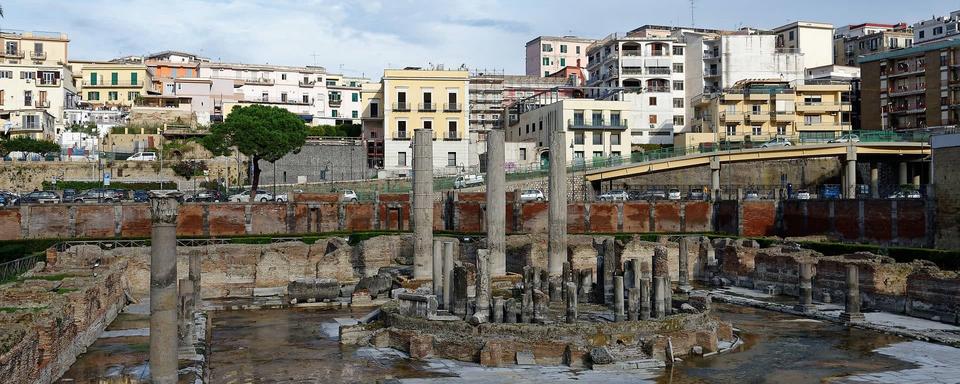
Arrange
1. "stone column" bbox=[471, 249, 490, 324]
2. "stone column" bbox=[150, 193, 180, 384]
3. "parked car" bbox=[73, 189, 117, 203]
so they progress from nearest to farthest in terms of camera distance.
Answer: "stone column" bbox=[150, 193, 180, 384] < "stone column" bbox=[471, 249, 490, 324] < "parked car" bbox=[73, 189, 117, 203]

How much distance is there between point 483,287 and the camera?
33406 millimetres

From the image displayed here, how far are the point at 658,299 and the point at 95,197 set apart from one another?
45.0 meters

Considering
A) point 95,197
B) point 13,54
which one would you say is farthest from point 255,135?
point 13,54

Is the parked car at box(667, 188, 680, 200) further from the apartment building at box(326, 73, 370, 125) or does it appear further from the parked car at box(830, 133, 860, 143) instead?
the apartment building at box(326, 73, 370, 125)

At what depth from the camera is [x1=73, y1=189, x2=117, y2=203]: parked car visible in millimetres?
63219

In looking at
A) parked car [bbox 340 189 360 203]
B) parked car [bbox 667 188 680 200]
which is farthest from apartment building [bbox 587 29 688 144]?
parked car [bbox 340 189 360 203]

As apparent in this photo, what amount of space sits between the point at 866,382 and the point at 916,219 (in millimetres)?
31548

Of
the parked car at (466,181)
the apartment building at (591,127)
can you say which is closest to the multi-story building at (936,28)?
the apartment building at (591,127)

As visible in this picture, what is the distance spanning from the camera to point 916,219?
5525cm

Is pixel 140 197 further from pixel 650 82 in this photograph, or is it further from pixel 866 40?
pixel 866 40

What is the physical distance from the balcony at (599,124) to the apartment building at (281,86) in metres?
31.3

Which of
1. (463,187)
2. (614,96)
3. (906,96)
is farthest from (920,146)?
(463,187)

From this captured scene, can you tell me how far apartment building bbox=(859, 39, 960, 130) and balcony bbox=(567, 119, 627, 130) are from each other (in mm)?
25223

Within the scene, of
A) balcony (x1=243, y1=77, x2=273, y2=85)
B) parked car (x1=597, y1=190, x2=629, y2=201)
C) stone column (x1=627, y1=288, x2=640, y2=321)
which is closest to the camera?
stone column (x1=627, y1=288, x2=640, y2=321)
